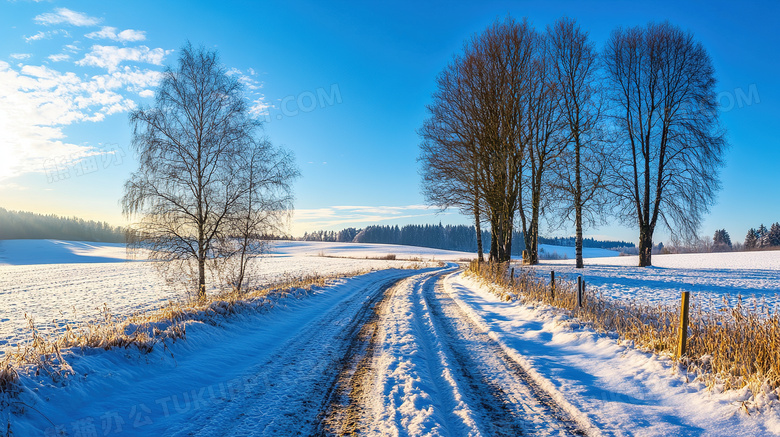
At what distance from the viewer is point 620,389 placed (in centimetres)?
447

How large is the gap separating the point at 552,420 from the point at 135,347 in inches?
232

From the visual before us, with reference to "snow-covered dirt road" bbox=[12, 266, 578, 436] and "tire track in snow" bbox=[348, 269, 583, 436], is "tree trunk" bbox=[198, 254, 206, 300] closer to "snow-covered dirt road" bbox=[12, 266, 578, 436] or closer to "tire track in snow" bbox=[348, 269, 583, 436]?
"snow-covered dirt road" bbox=[12, 266, 578, 436]

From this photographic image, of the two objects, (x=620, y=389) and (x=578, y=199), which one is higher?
(x=578, y=199)

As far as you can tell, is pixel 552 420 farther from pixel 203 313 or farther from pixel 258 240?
pixel 258 240

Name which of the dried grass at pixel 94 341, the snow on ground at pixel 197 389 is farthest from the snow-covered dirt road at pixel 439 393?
the dried grass at pixel 94 341

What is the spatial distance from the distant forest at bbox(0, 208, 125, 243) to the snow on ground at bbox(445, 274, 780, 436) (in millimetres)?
109846

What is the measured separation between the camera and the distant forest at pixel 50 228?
89.6m

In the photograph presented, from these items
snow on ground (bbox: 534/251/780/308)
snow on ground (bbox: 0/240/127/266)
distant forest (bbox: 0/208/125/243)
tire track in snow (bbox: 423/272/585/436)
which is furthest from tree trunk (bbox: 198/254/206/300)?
distant forest (bbox: 0/208/125/243)

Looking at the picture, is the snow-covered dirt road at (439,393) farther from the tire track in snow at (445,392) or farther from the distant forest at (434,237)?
the distant forest at (434,237)

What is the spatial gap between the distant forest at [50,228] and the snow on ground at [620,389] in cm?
10985

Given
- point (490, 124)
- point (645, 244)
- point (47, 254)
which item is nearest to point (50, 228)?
point (47, 254)

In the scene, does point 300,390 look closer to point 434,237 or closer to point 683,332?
point 683,332

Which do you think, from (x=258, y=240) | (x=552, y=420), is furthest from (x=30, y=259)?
(x=552, y=420)

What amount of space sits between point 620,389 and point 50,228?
451 feet
